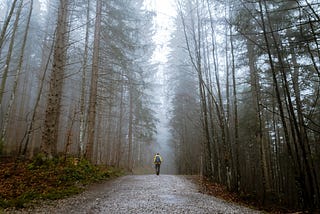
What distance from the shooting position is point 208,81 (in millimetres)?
11305

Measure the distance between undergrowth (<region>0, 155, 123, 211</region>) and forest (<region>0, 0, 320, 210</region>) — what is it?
72 cm

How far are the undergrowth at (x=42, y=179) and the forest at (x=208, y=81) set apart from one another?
0.72 m

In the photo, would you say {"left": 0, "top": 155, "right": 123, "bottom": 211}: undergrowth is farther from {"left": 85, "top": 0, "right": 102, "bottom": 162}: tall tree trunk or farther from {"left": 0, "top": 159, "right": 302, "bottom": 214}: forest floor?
{"left": 85, "top": 0, "right": 102, "bottom": 162}: tall tree trunk

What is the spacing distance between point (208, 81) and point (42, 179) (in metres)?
8.59

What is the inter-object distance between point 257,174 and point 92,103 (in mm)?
16691

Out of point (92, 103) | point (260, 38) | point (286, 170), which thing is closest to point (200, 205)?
point (92, 103)

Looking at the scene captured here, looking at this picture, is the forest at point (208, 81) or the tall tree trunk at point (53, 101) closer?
the forest at point (208, 81)

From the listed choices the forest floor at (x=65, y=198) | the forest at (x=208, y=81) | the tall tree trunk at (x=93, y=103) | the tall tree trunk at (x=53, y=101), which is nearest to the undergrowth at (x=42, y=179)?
the forest floor at (x=65, y=198)

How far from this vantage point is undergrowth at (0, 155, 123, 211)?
535 centimetres

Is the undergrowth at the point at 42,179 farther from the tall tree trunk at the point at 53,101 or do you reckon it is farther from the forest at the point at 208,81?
the forest at the point at 208,81

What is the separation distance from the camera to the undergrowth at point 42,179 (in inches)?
211

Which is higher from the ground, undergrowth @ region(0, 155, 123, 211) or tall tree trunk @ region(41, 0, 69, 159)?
tall tree trunk @ region(41, 0, 69, 159)

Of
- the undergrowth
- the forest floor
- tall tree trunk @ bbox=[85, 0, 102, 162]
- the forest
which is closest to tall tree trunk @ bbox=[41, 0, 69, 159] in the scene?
the forest

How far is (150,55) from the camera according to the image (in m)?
22.7
